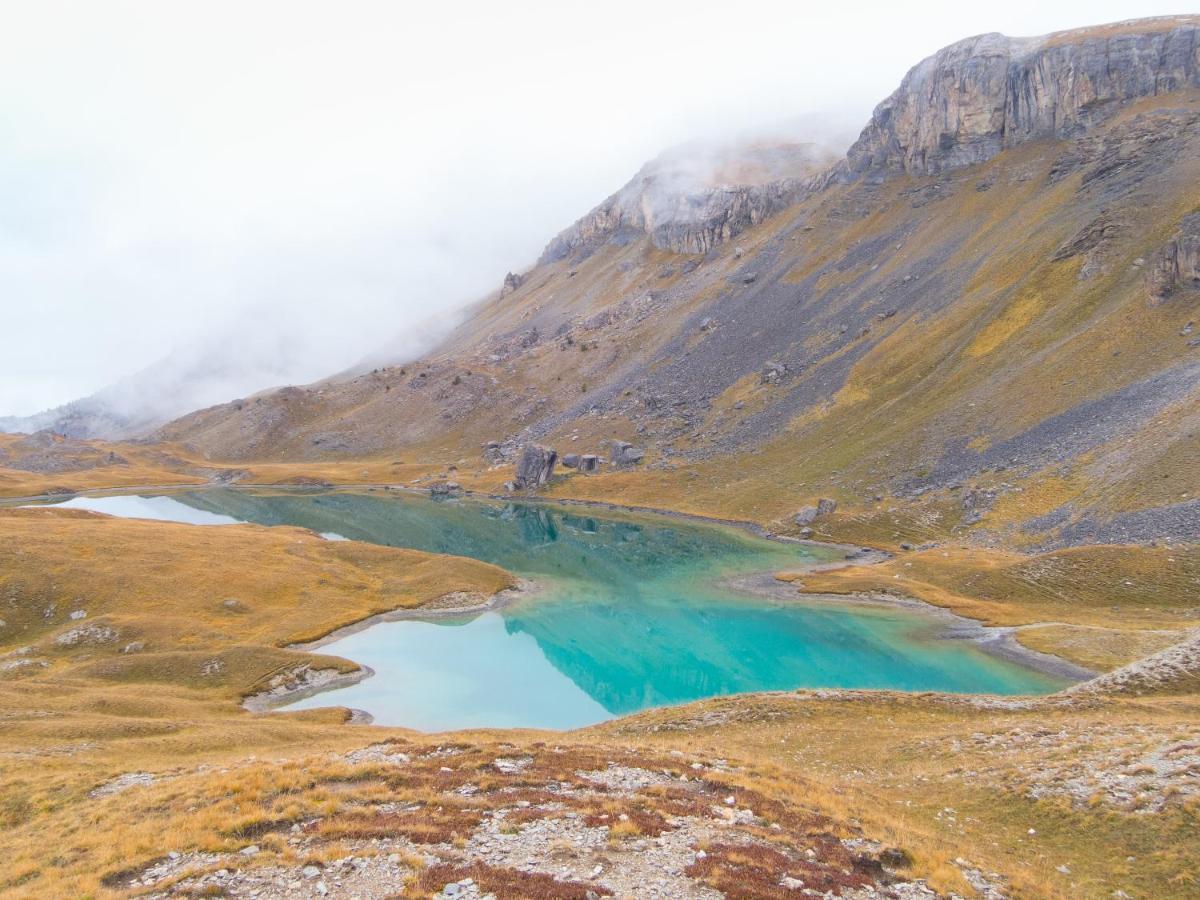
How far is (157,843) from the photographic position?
17.9 metres

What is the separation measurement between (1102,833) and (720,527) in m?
98.9

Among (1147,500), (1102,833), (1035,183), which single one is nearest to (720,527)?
(1147,500)

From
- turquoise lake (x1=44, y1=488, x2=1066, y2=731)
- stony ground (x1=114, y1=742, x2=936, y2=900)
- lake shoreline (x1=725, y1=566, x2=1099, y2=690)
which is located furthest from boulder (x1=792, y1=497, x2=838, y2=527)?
stony ground (x1=114, y1=742, x2=936, y2=900)

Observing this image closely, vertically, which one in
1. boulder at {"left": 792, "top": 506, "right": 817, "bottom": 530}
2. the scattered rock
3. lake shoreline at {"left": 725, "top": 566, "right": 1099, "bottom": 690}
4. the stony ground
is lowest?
lake shoreline at {"left": 725, "top": 566, "right": 1099, "bottom": 690}

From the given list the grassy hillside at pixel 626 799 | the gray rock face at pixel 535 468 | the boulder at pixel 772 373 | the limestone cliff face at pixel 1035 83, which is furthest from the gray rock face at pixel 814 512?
the limestone cliff face at pixel 1035 83

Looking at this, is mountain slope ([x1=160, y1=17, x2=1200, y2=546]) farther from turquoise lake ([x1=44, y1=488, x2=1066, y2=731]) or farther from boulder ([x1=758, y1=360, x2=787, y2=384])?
turquoise lake ([x1=44, y1=488, x2=1066, y2=731])

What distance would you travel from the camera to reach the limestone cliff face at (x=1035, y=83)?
152 meters

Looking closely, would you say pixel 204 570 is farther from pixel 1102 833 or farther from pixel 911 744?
pixel 1102 833

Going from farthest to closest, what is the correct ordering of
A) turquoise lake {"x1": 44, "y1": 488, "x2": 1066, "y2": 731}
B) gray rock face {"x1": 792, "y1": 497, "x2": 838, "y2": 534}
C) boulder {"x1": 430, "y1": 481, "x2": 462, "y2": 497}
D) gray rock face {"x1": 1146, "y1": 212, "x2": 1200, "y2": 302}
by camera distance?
boulder {"x1": 430, "y1": 481, "x2": 462, "y2": 497} < gray rock face {"x1": 792, "y1": 497, "x2": 838, "y2": 534} < gray rock face {"x1": 1146, "y1": 212, "x2": 1200, "y2": 302} < turquoise lake {"x1": 44, "y1": 488, "x2": 1066, "y2": 731}

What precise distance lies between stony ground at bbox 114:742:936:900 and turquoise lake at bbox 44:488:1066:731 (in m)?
28.6

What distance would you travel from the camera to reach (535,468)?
165750 mm

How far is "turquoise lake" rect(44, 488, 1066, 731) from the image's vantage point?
5366 cm

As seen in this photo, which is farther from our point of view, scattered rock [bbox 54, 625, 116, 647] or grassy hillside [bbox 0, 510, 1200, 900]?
scattered rock [bbox 54, 625, 116, 647]

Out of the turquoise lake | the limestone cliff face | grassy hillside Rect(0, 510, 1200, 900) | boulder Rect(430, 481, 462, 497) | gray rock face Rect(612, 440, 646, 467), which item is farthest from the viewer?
boulder Rect(430, 481, 462, 497)
